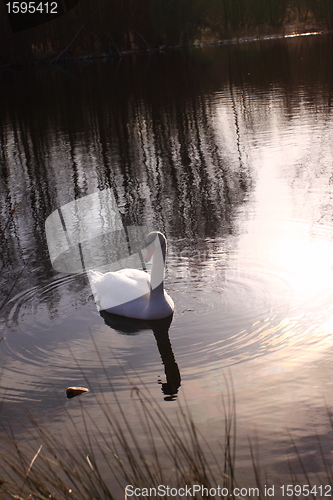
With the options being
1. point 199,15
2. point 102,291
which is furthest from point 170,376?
point 199,15

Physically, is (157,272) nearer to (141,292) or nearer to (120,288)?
(141,292)

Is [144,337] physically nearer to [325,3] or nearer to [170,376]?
[170,376]

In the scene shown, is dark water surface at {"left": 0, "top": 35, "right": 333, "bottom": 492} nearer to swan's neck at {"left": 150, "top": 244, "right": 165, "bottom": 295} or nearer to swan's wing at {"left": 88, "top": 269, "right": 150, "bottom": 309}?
swan's wing at {"left": 88, "top": 269, "right": 150, "bottom": 309}

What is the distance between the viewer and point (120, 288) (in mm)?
6188

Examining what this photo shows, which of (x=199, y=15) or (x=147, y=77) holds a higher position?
(x=199, y=15)

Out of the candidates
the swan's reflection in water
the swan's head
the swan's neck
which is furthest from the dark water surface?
the swan's head

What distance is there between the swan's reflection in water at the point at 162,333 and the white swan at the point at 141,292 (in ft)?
0.22

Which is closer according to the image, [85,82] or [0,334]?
[0,334]

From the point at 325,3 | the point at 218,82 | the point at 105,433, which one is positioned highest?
the point at 325,3

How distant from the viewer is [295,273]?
659 centimetres

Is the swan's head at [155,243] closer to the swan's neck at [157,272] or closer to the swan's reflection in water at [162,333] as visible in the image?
the swan's neck at [157,272]

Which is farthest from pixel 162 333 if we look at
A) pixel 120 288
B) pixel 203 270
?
pixel 203 270

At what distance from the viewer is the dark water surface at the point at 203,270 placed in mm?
4645

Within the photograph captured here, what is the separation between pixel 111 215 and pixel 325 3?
5805 cm
